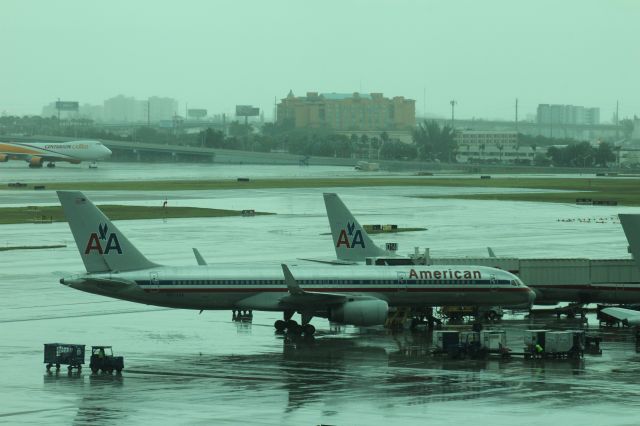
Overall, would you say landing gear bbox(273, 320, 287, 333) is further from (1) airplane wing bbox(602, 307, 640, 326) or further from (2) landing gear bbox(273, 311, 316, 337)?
(1) airplane wing bbox(602, 307, 640, 326)

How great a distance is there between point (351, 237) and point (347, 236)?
0.81 ft

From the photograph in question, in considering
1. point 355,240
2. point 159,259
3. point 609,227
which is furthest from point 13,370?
point 609,227

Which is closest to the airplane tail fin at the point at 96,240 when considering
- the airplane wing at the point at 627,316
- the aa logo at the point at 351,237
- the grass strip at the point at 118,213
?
the aa logo at the point at 351,237

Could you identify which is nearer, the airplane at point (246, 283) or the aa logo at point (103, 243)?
the airplane at point (246, 283)

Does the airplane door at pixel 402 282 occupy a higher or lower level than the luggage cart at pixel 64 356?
higher

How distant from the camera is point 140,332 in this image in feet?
201

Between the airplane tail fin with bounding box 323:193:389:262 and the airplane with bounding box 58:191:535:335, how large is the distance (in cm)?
1123

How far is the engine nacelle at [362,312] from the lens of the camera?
193 ft

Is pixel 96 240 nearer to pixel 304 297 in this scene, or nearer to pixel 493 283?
pixel 304 297

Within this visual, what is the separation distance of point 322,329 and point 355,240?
10481 mm

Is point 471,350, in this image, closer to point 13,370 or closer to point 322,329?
point 322,329

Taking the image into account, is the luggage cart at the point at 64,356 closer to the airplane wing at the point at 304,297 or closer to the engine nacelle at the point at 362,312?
the airplane wing at the point at 304,297

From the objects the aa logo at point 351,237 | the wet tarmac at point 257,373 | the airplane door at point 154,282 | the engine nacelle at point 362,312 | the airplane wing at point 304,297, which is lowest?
the wet tarmac at point 257,373

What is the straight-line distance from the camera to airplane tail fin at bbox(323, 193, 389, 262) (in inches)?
2867
